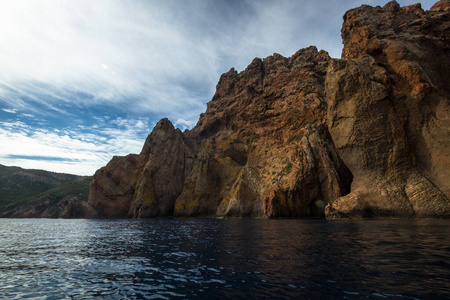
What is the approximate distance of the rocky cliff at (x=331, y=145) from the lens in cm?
4375

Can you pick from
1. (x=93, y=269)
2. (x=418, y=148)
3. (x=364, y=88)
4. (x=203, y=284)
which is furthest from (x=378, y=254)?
(x=364, y=88)

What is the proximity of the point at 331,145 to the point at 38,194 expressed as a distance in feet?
515

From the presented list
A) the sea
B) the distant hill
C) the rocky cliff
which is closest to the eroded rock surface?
the rocky cliff

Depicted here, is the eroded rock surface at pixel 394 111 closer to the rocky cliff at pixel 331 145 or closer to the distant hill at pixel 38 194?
the rocky cliff at pixel 331 145

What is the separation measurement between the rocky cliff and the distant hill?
3610cm

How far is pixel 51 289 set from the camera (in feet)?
28.3

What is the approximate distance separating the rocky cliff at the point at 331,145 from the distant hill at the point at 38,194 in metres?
36.1

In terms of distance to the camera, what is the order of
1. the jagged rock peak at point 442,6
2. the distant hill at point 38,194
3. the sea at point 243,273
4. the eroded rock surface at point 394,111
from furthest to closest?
the distant hill at point 38,194 < the jagged rock peak at point 442,6 < the eroded rock surface at point 394,111 < the sea at point 243,273

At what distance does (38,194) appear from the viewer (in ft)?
456

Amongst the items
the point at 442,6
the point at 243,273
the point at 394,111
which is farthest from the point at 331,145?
the point at 243,273

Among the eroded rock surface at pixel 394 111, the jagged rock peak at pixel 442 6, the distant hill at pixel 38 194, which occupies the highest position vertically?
the jagged rock peak at pixel 442 6

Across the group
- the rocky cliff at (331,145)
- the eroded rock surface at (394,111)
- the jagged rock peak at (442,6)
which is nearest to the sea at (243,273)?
the eroded rock surface at (394,111)

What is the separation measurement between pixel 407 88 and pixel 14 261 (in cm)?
6117

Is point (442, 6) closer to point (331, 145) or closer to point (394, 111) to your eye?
point (394, 111)
